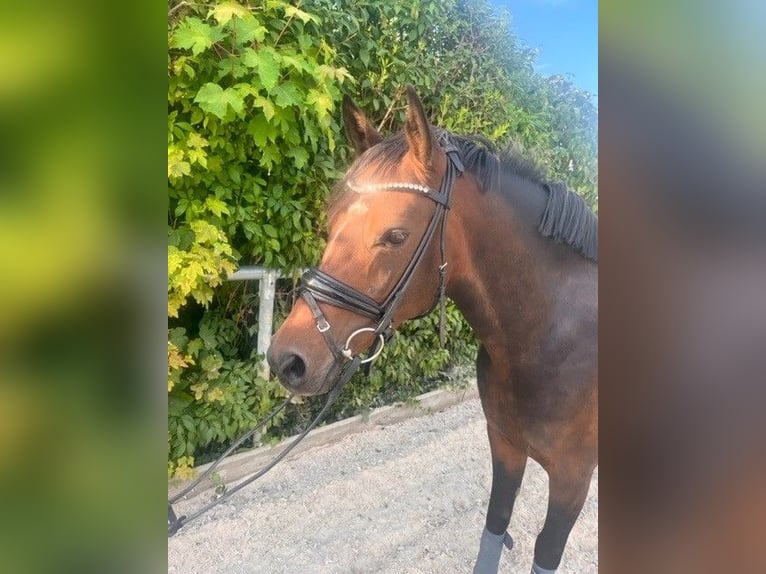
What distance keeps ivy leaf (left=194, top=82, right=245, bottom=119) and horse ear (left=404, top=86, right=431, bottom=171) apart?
1.23ft

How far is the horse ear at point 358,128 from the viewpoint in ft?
4.06

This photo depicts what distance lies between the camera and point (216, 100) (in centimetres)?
113

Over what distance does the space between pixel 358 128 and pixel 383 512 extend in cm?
105

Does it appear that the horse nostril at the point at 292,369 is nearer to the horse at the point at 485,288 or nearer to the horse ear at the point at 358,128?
the horse at the point at 485,288

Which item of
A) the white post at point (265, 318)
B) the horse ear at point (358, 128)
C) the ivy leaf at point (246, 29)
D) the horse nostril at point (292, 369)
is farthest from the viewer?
the white post at point (265, 318)

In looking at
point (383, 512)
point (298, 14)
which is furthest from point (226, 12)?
point (383, 512)

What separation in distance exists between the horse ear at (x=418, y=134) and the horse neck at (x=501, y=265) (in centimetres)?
12

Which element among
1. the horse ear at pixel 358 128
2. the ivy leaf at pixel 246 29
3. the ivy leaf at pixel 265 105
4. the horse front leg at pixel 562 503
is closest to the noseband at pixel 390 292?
the horse ear at pixel 358 128

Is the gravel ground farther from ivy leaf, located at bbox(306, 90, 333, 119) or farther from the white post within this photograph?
ivy leaf, located at bbox(306, 90, 333, 119)

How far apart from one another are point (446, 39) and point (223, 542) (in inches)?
55.5

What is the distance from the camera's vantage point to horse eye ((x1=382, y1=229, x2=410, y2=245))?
1072mm
